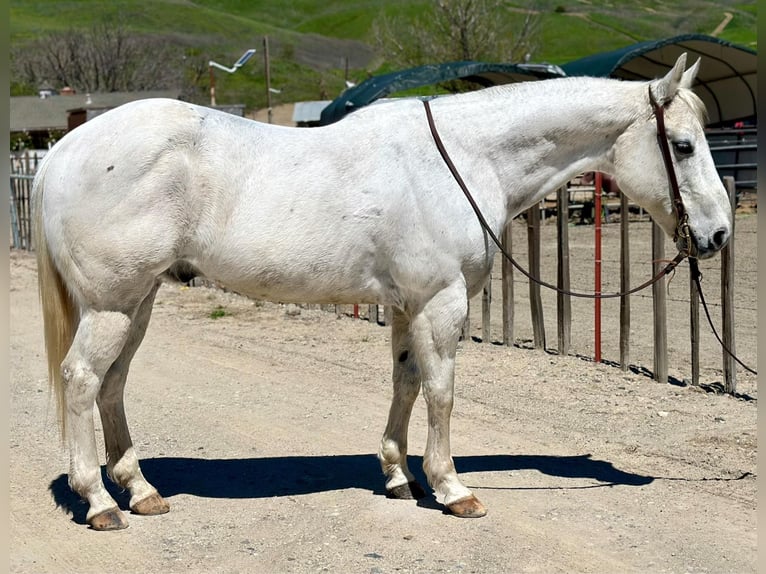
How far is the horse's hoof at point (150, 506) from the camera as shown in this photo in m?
4.58

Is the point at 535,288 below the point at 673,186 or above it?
below

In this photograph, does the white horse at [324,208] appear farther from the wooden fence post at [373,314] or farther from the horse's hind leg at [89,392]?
the wooden fence post at [373,314]

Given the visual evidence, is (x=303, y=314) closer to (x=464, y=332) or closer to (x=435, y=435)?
(x=464, y=332)

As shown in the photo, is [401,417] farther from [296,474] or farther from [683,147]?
[683,147]

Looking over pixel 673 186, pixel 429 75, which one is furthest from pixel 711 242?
pixel 429 75

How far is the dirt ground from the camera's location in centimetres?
413

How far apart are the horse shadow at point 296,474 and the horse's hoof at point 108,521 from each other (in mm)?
294

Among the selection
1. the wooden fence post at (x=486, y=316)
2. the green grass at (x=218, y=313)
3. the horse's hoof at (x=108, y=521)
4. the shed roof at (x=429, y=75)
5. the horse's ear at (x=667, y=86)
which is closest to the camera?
the horse's hoof at (x=108, y=521)

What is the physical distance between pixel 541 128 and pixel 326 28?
136m

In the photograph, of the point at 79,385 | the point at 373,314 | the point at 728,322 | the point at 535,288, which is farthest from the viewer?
the point at 373,314

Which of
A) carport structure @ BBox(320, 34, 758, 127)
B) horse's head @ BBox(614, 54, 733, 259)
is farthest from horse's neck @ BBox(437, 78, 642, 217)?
carport structure @ BBox(320, 34, 758, 127)

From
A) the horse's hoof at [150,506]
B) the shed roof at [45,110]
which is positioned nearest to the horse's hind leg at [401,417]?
the horse's hoof at [150,506]

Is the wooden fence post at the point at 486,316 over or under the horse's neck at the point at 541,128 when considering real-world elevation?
under

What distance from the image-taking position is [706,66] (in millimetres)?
21125
